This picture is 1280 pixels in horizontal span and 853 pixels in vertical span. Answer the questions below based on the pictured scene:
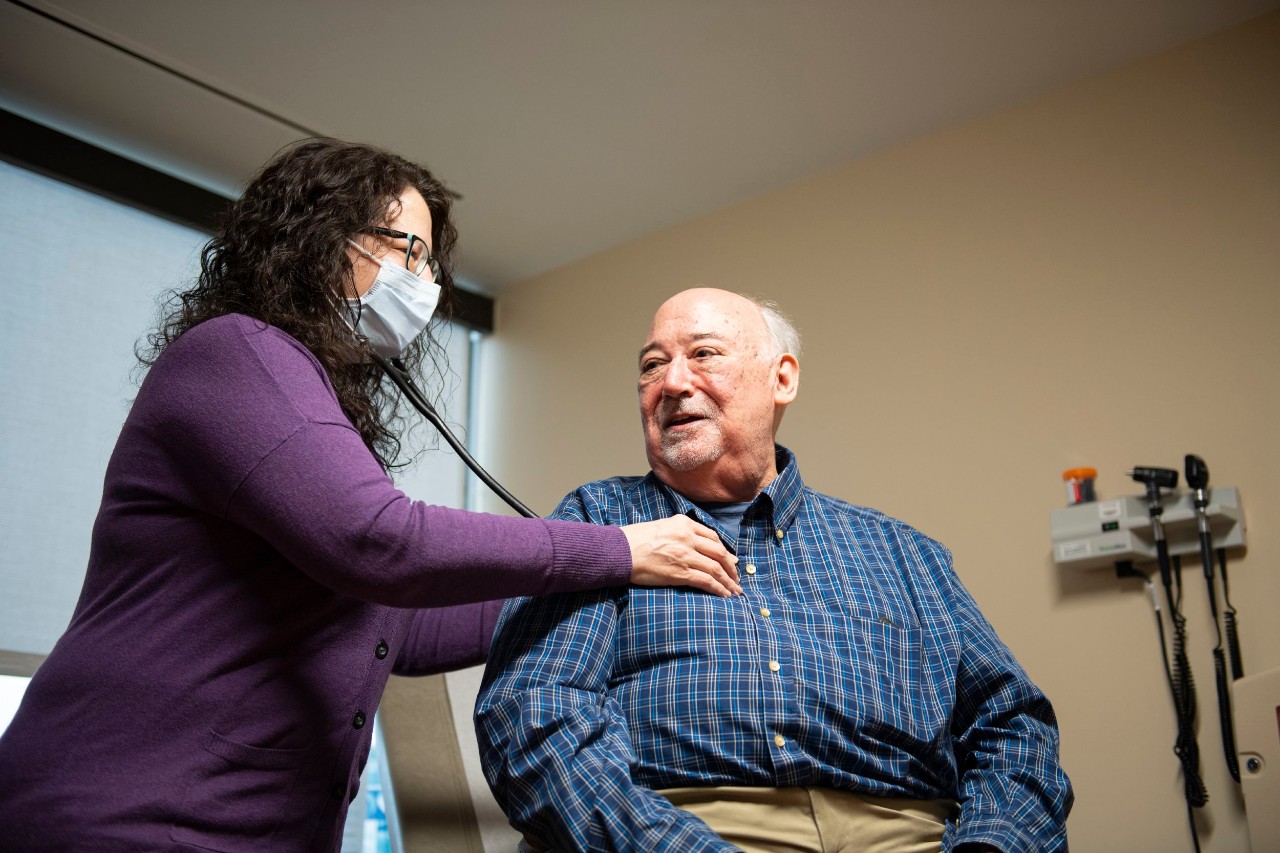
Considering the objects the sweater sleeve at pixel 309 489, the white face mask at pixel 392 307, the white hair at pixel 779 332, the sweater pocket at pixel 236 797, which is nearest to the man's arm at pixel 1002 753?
the white hair at pixel 779 332

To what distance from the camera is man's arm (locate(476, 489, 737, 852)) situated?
1163 mm

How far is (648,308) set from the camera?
3.62 metres

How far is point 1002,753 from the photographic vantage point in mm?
1446

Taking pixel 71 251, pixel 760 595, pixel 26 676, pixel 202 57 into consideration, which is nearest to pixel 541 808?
pixel 760 595

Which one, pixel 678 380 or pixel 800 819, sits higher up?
pixel 678 380

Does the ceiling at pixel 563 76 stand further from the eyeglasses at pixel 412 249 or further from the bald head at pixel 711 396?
the eyeglasses at pixel 412 249

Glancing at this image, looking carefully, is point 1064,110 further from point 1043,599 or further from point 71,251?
point 71,251

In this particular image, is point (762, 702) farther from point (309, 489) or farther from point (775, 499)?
point (309, 489)

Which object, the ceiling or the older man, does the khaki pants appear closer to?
the older man

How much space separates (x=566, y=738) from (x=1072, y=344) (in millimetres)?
1953

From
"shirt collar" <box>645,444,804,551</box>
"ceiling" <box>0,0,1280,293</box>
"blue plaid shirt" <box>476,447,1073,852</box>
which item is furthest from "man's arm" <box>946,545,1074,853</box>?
"ceiling" <box>0,0,1280,293</box>

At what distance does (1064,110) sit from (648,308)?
1.39 metres

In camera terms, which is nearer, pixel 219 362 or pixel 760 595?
pixel 219 362


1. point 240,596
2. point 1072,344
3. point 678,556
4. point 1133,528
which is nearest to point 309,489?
point 240,596
